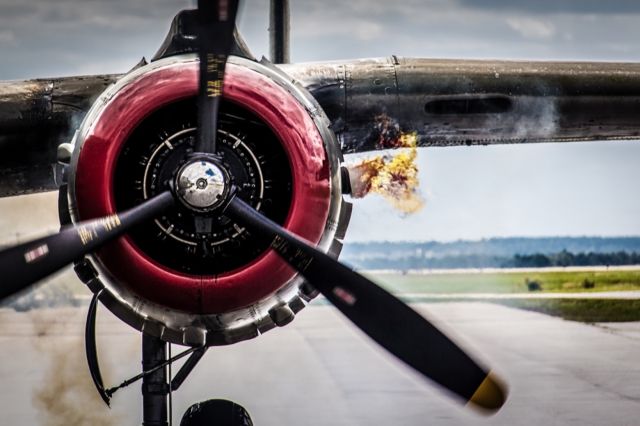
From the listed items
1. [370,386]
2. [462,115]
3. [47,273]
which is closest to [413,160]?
[462,115]

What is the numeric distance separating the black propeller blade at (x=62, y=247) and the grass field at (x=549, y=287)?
2008 centimetres

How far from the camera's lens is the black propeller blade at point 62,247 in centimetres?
680

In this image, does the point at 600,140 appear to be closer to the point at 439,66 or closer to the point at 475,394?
the point at 439,66

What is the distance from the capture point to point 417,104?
29.6 ft

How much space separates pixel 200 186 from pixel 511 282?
34267mm

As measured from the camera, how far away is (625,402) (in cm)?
1460

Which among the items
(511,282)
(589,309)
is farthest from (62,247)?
(511,282)

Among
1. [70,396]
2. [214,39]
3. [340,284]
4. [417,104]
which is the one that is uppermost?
[214,39]

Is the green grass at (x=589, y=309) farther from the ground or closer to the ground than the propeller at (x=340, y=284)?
closer to the ground

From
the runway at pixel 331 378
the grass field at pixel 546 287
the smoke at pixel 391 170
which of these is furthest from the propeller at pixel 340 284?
the grass field at pixel 546 287

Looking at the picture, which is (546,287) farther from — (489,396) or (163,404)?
(489,396)

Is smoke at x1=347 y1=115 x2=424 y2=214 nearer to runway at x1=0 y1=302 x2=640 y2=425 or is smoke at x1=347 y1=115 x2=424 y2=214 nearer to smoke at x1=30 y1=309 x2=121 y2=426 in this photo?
runway at x1=0 y1=302 x2=640 y2=425

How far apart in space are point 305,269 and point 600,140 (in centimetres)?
362

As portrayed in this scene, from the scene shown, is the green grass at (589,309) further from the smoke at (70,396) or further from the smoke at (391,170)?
the smoke at (391,170)
